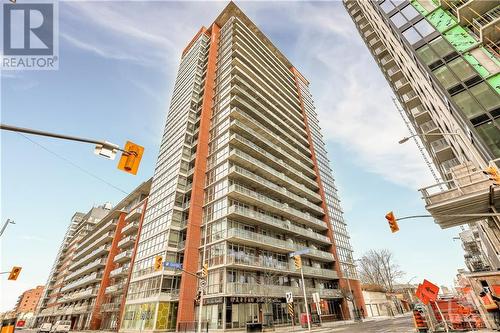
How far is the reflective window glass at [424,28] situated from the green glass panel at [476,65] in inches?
158

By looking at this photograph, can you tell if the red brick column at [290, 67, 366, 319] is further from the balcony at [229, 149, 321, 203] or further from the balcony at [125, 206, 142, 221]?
the balcony at [125, 206, 142, 221]

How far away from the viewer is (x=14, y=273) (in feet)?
74.2

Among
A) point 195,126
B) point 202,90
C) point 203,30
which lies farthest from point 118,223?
point 203,30

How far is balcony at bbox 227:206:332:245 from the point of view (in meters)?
31.1

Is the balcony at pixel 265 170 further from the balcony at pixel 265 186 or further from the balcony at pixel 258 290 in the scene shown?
the balcony at pixel 258 290

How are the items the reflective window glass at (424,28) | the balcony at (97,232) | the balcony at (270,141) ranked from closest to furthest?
the reflective window glass at (424,28), the balcony at (270,141), the balcony at (97,232)

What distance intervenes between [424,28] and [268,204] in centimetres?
2603

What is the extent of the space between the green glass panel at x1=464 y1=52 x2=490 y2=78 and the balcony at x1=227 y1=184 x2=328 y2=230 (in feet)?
81.8

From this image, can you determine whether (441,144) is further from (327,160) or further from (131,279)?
(131,279)

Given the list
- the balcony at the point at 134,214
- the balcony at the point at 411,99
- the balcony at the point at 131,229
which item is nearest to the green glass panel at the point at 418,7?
the balcony at the point at 411,99

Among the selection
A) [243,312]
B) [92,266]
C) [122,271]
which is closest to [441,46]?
[243,312]

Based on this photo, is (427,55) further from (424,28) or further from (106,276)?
(106,276)

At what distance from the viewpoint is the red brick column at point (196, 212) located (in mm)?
27078

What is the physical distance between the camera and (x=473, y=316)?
13547 mm
